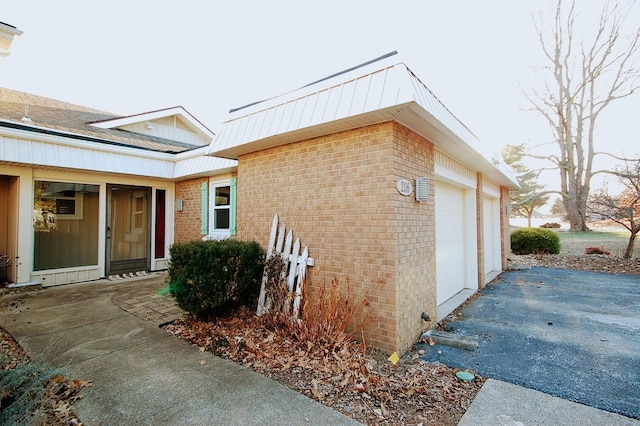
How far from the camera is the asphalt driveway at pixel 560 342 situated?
9.70ft

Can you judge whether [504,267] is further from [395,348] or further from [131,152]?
[131,152]

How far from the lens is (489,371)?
3.28 m

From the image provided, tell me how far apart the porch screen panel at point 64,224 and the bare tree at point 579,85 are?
73.5 feet

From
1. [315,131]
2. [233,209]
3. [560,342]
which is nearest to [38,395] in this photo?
[315,131]

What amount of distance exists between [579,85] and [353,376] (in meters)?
23.0

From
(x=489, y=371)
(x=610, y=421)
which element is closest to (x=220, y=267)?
(x=489, y=371)

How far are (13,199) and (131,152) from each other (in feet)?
8.72

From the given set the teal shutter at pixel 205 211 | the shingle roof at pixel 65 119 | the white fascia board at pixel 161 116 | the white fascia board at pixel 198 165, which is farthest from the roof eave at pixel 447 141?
the white fascia board at pixel 161 116

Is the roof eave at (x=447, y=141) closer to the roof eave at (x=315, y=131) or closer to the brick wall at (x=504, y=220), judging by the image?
the roof eave at (x=315, y=131)

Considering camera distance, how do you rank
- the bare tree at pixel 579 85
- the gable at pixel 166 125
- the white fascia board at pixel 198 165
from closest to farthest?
the white fascia board at pixel 198 165 → the gable at pixel 166 125 → the bare tree at pixel 579 85

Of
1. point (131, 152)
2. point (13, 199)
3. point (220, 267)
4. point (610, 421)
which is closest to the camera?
point (610, 421)

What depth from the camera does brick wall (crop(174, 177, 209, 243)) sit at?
28.6ft

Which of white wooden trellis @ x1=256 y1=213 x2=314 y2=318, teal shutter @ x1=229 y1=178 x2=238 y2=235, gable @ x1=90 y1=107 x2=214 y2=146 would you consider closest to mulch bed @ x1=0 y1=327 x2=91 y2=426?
white wooden trellis @ x1=256 y1=213 x2=314 y2=318

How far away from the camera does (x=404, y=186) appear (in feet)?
12.9
